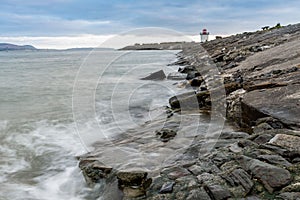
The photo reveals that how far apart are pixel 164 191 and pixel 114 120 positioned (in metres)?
5.74

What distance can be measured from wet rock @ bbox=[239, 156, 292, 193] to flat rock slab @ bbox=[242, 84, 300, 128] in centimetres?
169

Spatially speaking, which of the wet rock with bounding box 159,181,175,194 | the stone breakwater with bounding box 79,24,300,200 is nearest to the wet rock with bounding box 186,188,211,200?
the stone breakwater with bounding box 79,24,300,200

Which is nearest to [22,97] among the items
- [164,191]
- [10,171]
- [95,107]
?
[95,107]

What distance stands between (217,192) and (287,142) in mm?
1254

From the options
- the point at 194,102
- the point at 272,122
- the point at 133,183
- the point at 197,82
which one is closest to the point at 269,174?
the point at 133,183

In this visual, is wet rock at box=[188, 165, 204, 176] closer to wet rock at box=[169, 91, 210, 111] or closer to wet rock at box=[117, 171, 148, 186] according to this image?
wet rock at box=[117, 171, 148, 186]

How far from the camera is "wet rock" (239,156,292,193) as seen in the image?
3061 millimetres

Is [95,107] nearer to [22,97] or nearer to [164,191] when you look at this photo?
[22,97]

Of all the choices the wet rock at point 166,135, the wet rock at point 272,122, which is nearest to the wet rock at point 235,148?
the wet rock at point 272,122

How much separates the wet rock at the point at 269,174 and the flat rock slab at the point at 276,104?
1.69 m

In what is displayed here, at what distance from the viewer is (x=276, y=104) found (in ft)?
18.4

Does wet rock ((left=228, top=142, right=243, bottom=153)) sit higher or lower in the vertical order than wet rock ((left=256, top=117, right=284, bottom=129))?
lower

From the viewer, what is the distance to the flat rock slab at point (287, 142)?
→ 3.58 metres

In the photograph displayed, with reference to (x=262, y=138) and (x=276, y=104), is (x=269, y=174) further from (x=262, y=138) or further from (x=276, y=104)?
(x=276, y=104)
